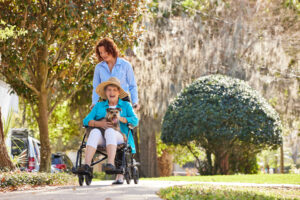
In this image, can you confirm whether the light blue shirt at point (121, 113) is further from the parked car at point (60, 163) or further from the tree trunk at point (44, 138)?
the parked car at point (60, 163)

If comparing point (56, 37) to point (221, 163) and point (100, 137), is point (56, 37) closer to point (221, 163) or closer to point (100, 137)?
point (100, 137)

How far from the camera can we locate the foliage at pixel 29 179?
774 cm

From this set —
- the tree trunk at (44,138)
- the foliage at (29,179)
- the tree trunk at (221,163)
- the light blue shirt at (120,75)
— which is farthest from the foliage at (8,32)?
the tree trunk at (221,163)

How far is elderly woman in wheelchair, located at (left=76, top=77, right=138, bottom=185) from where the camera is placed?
22.3 feet

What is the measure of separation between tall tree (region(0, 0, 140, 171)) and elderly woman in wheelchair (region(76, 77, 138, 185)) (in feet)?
11.1

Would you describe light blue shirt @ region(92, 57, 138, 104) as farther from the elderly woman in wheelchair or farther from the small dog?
the small dog

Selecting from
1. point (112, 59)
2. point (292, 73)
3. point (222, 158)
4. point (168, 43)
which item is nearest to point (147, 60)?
point (168, 43)

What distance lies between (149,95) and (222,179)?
601 cm

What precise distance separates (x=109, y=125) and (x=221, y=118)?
680 centimetres

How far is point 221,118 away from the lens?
13328 mm

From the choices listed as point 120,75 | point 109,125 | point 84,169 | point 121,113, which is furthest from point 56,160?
point 84,169

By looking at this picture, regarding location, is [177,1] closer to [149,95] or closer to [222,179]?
[149,95]

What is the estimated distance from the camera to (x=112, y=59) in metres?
7.62

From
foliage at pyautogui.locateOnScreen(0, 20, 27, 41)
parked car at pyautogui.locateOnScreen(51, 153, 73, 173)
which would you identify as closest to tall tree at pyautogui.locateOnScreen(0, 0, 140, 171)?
foliage at pyautogui.locateOnScreen(0, 20, 27, 41)
